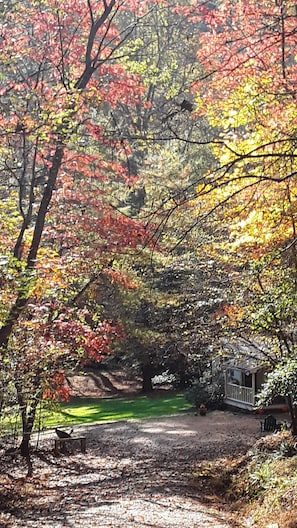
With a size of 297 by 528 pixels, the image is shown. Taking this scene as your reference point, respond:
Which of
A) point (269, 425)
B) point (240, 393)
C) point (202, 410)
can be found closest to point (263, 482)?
point (269, 425)

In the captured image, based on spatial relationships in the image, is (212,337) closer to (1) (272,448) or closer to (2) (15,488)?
(1) (272,448)

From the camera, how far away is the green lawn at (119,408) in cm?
2052

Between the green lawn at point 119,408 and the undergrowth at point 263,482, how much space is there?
345 inches

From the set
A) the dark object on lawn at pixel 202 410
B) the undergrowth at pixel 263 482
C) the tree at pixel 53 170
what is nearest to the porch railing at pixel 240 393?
the dark object on lawn at pixel 202 410

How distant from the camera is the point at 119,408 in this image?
2280cm

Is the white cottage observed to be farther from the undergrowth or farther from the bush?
the undergrowth

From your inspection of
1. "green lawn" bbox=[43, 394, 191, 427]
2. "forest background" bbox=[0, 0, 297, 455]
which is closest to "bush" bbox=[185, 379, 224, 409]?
"green lawn" bbox=[43, 394, 191, 427]

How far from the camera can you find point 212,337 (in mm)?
13570

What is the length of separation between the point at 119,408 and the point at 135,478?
37.2 feet

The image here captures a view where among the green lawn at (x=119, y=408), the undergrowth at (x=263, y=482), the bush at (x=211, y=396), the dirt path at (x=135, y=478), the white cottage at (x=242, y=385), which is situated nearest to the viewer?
the undergrowth at (x=263, y=482)

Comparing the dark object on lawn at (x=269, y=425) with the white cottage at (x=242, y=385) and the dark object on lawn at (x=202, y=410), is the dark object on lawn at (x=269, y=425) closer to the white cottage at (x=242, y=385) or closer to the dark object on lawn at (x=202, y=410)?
the white cottage at (x=242, y=385)

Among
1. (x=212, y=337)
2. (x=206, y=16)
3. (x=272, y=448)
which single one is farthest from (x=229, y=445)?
(x=206, y=16)

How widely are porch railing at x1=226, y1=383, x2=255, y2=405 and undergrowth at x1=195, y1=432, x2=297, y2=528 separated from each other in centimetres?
794

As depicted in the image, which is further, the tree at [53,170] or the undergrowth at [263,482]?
the tree at [53,170]
